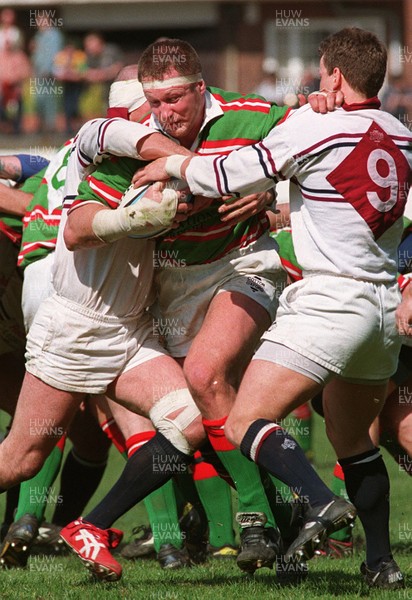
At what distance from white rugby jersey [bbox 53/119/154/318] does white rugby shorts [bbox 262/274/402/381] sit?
0.87m

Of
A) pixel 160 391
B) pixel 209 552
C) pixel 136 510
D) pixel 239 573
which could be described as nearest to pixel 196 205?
pixel 160 391

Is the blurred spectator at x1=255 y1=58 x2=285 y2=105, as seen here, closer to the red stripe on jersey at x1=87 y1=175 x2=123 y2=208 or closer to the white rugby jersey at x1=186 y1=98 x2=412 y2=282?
the red stripe on jersey at x1=87 y1=175 x2=123 y2=208

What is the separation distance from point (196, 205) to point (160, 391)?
2.79ft

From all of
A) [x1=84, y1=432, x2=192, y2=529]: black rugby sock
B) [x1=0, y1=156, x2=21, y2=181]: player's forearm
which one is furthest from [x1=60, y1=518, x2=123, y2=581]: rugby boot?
[x1=0, y1=156, x2=21, y2=181]: player's forearm

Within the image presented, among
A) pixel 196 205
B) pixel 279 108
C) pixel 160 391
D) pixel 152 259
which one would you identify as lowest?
pixel 160 391

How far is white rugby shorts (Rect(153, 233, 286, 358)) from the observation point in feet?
17.0

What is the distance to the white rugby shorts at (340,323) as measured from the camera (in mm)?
4426

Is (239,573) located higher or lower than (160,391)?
lower

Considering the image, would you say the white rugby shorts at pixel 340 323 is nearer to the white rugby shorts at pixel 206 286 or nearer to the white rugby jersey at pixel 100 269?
the white rugby shorts at pixel 206 286

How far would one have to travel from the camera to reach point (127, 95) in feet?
18.7

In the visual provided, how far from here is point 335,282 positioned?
445cm

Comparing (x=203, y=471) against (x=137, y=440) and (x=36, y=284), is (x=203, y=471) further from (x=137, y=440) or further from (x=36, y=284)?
(x=36, y=284)

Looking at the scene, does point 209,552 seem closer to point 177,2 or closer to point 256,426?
point 256,426

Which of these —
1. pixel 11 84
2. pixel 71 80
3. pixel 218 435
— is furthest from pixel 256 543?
pixel 11 84
